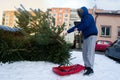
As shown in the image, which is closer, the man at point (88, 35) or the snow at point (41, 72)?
the snow at point (41, 72)

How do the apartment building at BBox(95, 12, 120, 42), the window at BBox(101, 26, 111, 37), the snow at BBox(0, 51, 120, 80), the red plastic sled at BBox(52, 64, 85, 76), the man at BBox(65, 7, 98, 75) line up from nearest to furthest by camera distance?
1. the snow at BBox(0, 51, 120, 80)
2. the red plastic sled at BBox(52, 64, 85, 76)
3. the man at BBox(65, 7, 98, 75)
4. the apartment building at BBox(95, 12, 120, 42)
5. the window at BBox(101, 26, 111, 37)

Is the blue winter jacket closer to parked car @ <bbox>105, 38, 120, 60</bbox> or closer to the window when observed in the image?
parked car @ <bbox>105, 38, 120, 60</bbox>

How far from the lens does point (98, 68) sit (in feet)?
29.9

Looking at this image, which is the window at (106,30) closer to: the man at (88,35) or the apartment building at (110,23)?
the apartment building at (110,23)

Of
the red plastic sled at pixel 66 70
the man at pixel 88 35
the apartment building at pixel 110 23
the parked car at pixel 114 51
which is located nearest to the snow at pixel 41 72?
the red plastic sled at pixel 66 70

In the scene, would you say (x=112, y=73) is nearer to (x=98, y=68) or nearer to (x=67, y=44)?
(x=98, y=68)

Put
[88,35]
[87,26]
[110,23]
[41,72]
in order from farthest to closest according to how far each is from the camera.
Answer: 1. [110,23]
2. [41,72]
3. [88,35]
4. [87,26]

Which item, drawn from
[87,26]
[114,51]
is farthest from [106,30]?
[87,26]

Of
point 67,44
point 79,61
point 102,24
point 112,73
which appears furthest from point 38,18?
point 102,24

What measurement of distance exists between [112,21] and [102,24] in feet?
4.60

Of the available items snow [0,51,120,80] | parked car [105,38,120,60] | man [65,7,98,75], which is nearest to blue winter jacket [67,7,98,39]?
man [65,7,98,75]

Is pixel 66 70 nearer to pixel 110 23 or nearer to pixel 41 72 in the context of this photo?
pixel 41 72

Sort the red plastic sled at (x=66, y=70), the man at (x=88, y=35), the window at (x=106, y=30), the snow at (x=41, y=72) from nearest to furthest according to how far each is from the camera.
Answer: the snow at (x=41, y=72), the red plastic sled at (x=66, y=70), the man at (x=88, y=35), the window at (x=106, y=30)

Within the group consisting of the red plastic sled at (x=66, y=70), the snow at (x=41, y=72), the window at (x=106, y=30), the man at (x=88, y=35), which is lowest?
the window at (x=106, y=30)
